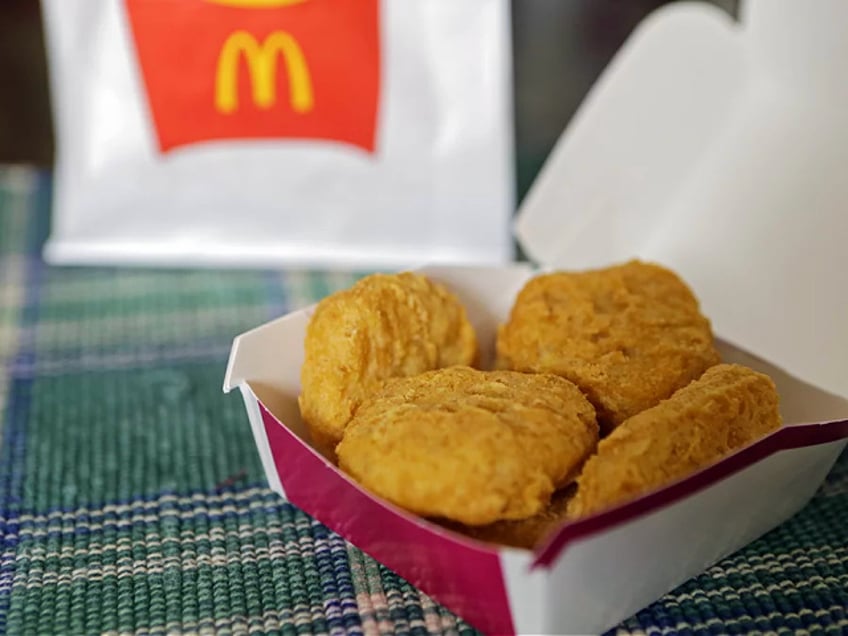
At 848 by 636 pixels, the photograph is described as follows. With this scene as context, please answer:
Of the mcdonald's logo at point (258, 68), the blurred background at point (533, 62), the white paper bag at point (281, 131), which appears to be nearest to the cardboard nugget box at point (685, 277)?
the white paper bag at point (281, 131)

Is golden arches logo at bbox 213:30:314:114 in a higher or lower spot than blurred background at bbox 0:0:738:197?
higher

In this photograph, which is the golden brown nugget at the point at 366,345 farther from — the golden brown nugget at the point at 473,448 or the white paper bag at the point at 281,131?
the white paper bag at the point at 281,131

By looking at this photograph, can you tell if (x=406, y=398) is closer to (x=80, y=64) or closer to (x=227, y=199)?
(x=227, y=199)

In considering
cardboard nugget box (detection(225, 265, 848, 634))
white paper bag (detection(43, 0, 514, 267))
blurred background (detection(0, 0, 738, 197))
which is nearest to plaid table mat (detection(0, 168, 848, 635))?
cardboard nugget box (detection(225, 265, 848, 634))

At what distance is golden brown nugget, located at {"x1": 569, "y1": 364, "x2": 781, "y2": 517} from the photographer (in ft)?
1.71

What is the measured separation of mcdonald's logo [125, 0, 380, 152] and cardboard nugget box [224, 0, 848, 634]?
235mm

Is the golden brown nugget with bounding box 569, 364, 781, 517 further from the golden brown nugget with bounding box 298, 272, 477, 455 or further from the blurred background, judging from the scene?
the blurred background

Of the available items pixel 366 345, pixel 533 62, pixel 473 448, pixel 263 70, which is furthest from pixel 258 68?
pixel 533 62

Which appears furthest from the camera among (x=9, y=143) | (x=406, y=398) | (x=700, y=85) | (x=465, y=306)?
(x=9, y=143)

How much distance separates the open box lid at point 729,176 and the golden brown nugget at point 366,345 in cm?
27

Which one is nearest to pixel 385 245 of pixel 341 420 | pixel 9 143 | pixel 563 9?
pixel 341 420

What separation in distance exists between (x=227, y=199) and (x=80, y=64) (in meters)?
0.21

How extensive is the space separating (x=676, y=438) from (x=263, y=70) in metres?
0.67

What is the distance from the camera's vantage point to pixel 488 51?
1035mm
